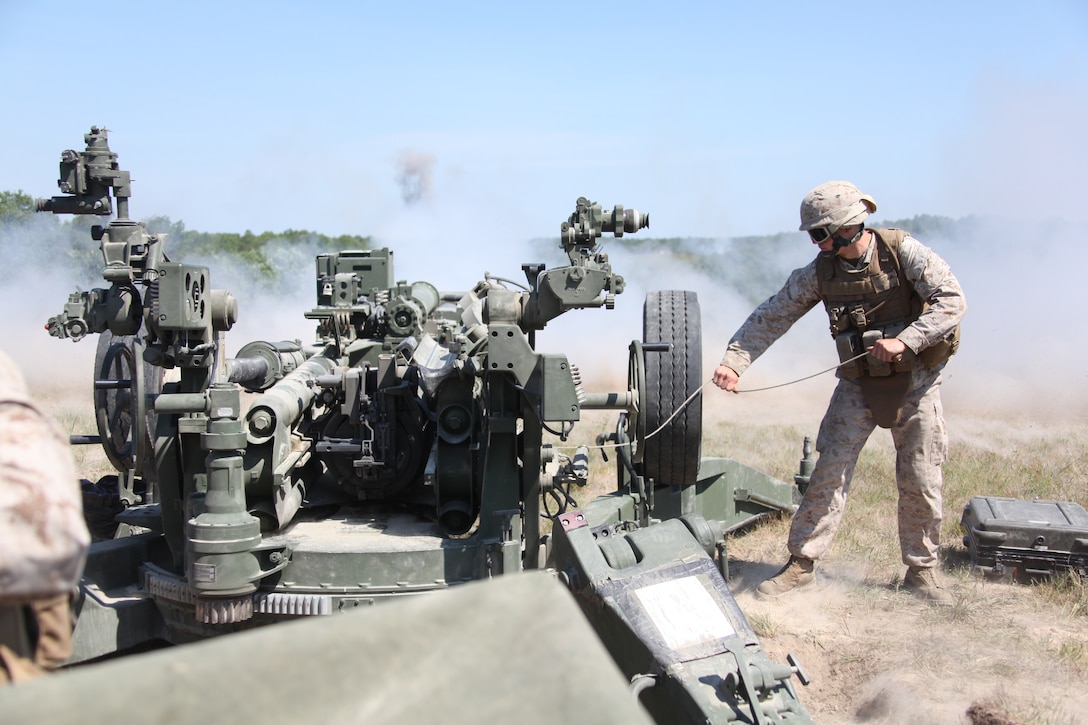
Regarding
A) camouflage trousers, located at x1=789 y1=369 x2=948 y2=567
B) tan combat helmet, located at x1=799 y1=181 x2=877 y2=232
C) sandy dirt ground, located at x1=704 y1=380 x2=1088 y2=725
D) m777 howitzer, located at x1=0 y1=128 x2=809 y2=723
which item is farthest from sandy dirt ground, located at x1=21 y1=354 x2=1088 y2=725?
tan combat helmet, located at x1=799 y1=181 x2=877 y2=232

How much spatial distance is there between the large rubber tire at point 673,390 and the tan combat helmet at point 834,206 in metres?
0.92

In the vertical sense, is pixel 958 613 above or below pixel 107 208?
below

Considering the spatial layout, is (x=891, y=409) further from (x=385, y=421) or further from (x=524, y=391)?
(x=385, y=421)

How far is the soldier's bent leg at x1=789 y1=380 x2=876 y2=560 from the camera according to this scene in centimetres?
604

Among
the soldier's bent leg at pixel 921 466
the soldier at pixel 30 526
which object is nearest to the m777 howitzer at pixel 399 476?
the soldier's bent leg at pixel 921 466

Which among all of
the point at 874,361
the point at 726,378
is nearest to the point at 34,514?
the point at 726,378

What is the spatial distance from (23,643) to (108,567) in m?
3.45

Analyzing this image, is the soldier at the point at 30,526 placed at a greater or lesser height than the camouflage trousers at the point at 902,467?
greater

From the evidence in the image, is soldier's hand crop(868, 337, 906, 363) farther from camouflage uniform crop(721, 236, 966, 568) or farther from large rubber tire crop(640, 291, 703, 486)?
large rubber tire crop(640, 291, 703, 486)

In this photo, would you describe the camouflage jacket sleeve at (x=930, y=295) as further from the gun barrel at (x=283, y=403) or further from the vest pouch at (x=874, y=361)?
the gun barrel at (x=283, y=403)

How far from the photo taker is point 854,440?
606cm

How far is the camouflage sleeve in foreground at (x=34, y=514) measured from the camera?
1738mm

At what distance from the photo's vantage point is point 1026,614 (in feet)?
19.4

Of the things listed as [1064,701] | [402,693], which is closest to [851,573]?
[1064,701]
